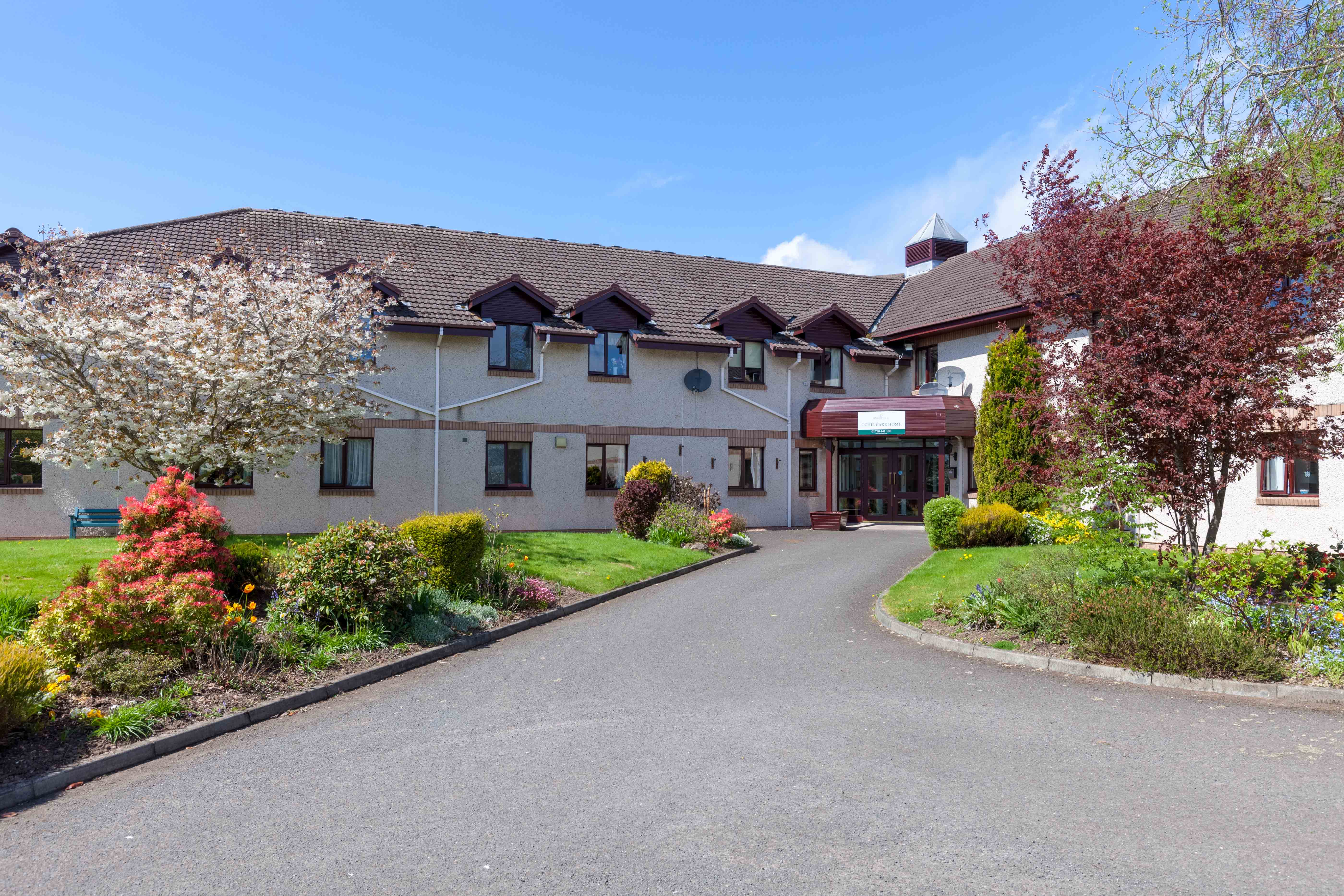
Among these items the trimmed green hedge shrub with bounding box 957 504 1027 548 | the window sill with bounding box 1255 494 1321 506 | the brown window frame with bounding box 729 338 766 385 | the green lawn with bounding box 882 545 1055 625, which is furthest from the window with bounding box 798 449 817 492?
the window sill with bounding box 1255 494 1321 506

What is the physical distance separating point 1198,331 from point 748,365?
1697 centimetres

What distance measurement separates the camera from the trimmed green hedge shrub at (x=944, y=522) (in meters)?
18.6

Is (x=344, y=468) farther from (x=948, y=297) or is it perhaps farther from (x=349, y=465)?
(x=948, y=297)

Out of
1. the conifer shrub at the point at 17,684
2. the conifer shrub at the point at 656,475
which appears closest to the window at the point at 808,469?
the conifer shrub at the point at 656,475

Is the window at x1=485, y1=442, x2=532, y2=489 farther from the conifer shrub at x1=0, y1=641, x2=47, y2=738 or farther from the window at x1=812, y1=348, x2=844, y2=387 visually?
the conifer shrub at x1=0, y1=641, x2=47, y2=738

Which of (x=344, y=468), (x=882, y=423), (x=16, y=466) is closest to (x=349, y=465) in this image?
(x=344, y=468)

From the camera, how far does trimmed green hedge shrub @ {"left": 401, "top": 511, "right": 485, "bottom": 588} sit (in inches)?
464

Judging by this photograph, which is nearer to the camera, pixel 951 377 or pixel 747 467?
pixel 951 377

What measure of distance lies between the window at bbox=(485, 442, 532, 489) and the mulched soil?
14.0 meters

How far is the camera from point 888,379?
28.3 meters

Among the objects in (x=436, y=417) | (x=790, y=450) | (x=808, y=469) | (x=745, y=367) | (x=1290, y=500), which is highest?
(x=745, y=367)

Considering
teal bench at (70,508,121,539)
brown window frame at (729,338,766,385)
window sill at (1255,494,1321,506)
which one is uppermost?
brown window frame at (729,338,766,385)

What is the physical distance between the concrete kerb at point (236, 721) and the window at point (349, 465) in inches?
462

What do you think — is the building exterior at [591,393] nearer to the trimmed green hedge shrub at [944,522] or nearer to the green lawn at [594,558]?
the green lawn at [594,558]
